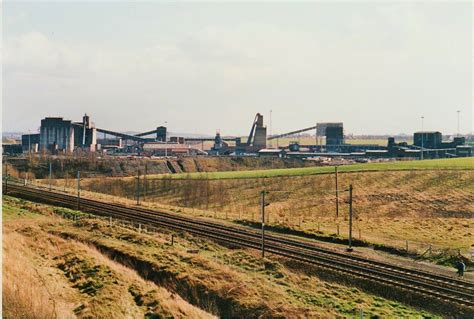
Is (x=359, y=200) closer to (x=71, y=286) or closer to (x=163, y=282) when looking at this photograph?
(x=163, y=282)

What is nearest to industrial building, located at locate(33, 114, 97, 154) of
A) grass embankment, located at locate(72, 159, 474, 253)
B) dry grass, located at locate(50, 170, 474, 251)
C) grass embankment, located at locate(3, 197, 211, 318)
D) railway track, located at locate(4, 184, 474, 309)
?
grass embankment, located at locate(72, 159, 474, 253)

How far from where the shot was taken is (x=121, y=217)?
43719 millimetres

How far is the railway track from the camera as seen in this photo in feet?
81.2

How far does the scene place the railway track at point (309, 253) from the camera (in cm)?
2475

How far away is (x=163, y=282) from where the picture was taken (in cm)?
2505

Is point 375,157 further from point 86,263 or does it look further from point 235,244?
point 86,263

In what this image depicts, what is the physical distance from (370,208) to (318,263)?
33106mm

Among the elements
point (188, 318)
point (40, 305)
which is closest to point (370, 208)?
point (188, 318)

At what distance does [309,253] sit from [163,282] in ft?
36.0

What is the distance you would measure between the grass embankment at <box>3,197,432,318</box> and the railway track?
1.73m

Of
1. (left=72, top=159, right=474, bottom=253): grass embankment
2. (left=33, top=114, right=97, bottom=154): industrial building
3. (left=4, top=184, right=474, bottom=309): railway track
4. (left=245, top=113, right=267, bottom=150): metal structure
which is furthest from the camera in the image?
(left=245, top=113, right=267, bottom=150): metal structure

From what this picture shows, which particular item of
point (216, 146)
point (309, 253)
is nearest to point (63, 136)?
point (216, 146)

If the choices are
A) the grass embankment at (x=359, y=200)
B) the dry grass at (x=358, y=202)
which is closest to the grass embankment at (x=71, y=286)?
the grass embankment at (x=359, y=200)

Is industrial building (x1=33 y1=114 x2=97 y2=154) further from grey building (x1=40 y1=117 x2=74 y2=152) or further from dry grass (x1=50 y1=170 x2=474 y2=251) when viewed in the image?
dry grass (x1=50 y1=170 x2=474 y2=251)
